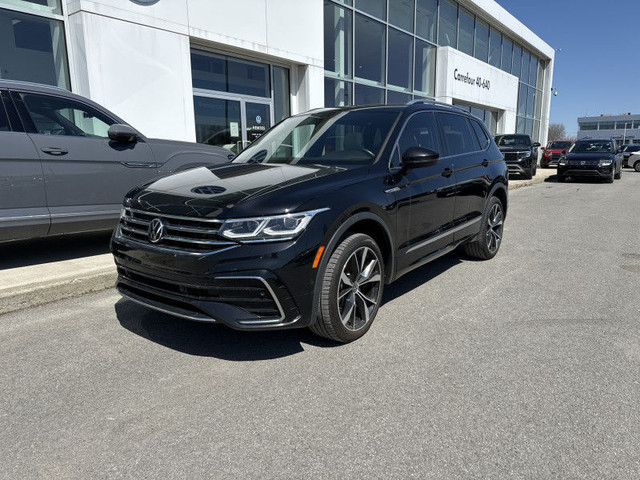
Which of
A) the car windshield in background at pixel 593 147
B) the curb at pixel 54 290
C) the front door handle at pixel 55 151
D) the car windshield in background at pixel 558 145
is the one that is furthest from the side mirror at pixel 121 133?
the car windshield in background at pixel 558 145

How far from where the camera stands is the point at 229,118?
11.1 meters

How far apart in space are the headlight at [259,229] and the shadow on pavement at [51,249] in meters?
3.46

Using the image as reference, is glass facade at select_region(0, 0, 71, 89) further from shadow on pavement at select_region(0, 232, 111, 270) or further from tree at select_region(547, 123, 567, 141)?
tree at select_region(547, 123, 567, 141)

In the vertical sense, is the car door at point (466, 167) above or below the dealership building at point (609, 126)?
below

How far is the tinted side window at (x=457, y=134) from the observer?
4727mm

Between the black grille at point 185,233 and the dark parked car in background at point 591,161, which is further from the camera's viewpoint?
the dark parked car in background at point 591,161

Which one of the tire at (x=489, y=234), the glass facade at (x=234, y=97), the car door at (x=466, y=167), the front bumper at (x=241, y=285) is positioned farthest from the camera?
the glass facade at (x=234, y=97)

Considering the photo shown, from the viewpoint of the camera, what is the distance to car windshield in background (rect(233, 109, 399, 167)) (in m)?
3.79

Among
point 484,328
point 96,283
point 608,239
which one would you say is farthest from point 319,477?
point 608,239

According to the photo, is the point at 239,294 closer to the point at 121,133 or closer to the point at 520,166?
the point at 121,133

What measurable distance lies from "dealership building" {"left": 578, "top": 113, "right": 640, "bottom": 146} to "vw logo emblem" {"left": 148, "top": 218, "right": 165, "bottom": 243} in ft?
420

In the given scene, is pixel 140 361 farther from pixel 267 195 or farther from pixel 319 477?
pixel 319 477

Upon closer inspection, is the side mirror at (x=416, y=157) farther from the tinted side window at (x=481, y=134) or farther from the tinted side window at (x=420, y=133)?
the tinted side window at (x=481, y=134)

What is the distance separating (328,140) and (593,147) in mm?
17339
